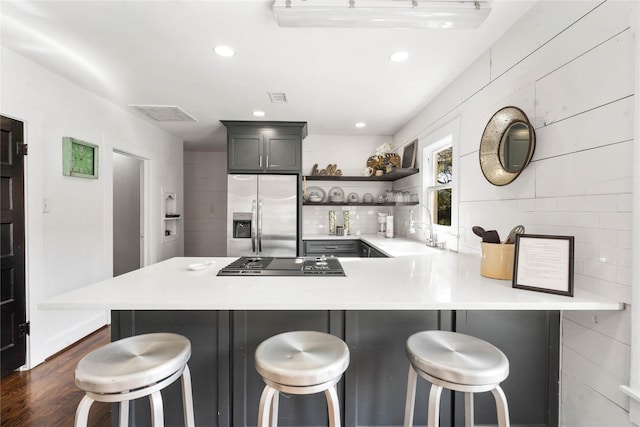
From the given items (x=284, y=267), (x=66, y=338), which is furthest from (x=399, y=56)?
(x=66, y=338)

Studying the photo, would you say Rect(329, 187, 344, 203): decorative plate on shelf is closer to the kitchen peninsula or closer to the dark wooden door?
the kitchen peninsula

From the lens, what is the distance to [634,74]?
3.46ft

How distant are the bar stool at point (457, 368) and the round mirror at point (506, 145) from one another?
1083 millimetres

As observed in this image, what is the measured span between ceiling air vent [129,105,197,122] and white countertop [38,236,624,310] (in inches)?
91.9

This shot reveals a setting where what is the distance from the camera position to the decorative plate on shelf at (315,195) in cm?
406

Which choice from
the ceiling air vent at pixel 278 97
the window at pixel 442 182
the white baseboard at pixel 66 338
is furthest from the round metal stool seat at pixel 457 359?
the white baseboard at pixel 66 338

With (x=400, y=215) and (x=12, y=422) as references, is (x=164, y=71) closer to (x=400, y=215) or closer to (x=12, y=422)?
(x=12, y=422)

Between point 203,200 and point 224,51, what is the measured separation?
391 cm

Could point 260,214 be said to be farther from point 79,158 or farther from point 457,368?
point 457,368

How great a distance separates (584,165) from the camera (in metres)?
1.26

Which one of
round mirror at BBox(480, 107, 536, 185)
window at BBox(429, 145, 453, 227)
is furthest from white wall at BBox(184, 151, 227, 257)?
round mirror at BBox(480, 107, 536, 185)

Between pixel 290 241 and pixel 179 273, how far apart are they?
7.31 ft

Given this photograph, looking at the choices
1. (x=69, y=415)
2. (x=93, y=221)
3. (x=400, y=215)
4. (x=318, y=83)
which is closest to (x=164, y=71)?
(x=318, y=83)

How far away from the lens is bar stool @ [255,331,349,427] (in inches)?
38.2
